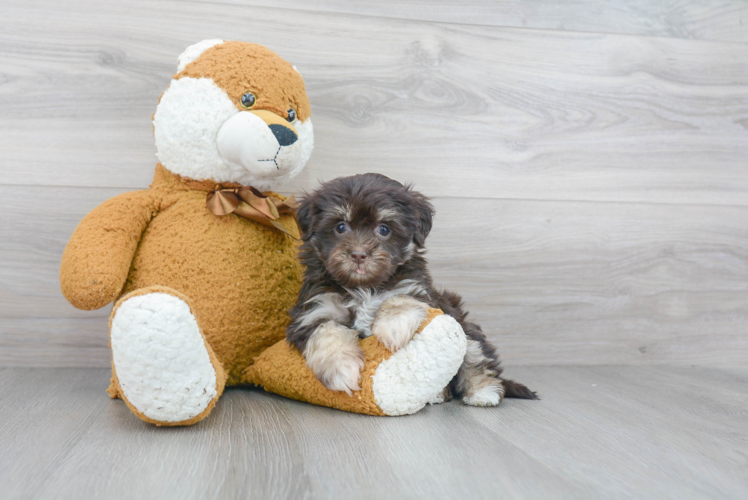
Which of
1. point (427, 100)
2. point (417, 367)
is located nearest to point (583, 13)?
point (427, 100)

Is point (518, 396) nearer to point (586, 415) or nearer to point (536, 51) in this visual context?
point (586, 415)

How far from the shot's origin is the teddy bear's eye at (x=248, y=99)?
1644 mm

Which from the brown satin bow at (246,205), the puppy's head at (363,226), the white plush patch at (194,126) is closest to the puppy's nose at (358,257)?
the puppy's head at (363,226)

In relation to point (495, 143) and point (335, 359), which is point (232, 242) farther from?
point (495, 143)

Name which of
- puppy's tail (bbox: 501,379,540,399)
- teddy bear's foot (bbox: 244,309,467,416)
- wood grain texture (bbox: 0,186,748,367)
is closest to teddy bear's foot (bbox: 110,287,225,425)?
teddy bear's foot (bbox: 244,309,467,416)

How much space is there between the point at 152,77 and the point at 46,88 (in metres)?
0.37

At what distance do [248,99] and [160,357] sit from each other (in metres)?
0.79

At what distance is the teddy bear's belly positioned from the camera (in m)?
1.62

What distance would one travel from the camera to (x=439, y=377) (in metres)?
1.48

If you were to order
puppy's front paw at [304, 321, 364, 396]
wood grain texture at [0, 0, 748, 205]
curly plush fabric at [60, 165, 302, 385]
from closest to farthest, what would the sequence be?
puppy's front paw at [304, 321, 364, 396]
curly plush fabric at [60, 165, 302, 385]
wood grain texture at [0, 0, 748, 205]

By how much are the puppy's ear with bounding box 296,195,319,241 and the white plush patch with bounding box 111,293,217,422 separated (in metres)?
0.44

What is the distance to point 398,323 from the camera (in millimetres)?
1453

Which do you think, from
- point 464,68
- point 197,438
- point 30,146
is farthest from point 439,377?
point 30,146

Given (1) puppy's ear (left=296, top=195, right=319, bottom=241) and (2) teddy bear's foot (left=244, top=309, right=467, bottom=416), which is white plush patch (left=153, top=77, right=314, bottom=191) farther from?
(2) teddy bear's foot (left=244, top=309, right=467, bottom=416)
